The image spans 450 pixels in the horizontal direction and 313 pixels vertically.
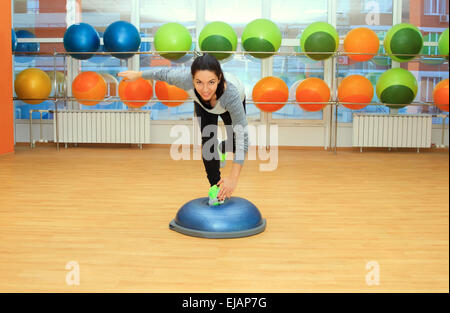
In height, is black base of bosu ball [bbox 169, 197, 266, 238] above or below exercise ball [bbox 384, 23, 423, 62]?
below

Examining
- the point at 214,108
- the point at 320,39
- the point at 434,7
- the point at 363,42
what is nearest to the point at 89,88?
the point at 320,39

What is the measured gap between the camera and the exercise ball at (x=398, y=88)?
4.48 meters

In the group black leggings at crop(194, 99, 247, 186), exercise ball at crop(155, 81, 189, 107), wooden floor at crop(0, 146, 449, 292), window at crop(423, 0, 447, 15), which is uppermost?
window at crop(423, 0, 447, 15)

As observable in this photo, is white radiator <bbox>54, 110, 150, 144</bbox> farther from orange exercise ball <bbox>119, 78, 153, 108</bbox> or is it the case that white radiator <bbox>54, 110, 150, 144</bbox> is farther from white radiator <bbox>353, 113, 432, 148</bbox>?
white radiator <bbox>353, 113, 432, 148</bbox>

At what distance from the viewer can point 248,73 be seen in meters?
5.97

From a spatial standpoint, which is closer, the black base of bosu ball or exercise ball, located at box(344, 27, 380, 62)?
the black base of bosu ball

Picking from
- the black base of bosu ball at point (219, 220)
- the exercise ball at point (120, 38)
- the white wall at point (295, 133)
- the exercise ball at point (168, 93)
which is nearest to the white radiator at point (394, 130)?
the white wall at point (295, 133)

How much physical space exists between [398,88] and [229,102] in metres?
3.22

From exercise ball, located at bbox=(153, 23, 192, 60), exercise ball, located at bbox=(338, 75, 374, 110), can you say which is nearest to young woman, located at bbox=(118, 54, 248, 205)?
exercise ball, located at bbox=(153, 23, 192, 60)

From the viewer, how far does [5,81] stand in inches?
190

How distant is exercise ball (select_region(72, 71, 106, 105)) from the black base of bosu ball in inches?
120

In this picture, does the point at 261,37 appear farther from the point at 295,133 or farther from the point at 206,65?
the point at 206,65

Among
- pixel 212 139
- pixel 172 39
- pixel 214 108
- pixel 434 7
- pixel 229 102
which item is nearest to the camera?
pixel 229 102

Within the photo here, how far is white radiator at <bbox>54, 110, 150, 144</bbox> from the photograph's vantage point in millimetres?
5695
